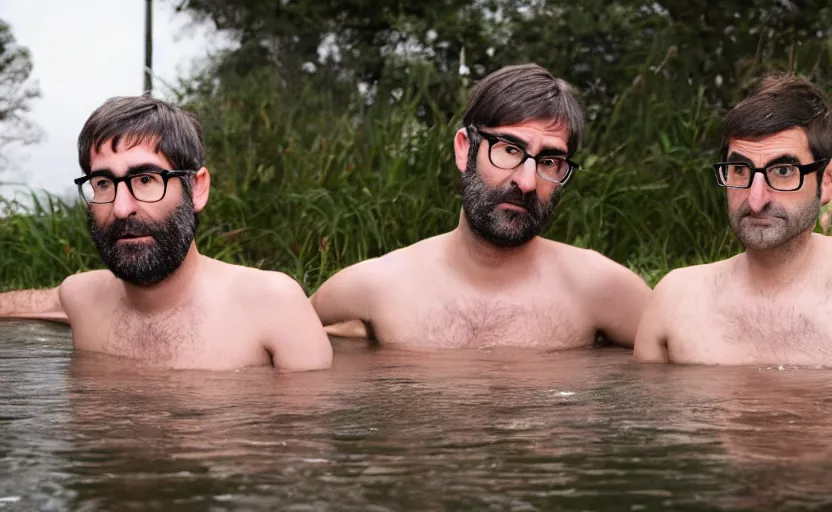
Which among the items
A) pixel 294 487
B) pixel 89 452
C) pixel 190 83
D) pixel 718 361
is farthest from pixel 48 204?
pixel 294 487

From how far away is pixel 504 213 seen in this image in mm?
5246

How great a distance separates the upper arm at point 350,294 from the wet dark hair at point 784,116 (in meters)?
1.63

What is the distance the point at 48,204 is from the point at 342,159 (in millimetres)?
2053

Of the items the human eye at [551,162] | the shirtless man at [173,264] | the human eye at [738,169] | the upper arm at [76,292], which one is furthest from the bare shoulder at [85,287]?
the human eye at [738,169]

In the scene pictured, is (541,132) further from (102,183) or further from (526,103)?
(102,183)

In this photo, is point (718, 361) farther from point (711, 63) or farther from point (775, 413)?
point (711, 63)

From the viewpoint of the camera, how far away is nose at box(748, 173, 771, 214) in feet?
14.9

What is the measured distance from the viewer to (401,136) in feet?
27.2

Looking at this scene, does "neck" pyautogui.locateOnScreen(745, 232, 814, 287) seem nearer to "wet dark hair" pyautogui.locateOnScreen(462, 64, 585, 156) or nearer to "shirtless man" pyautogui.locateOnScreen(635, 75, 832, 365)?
"shirtless man" pyautogui.locateOnScreen(635, 75, 832, 365)

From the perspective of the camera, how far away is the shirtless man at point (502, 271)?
526 cm

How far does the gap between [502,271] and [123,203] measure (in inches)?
67.1

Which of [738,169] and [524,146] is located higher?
[524,146]

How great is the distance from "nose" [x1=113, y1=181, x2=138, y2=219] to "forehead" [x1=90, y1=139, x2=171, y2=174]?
0.07m

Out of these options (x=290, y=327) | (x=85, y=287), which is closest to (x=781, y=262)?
(x=290, y=327)
